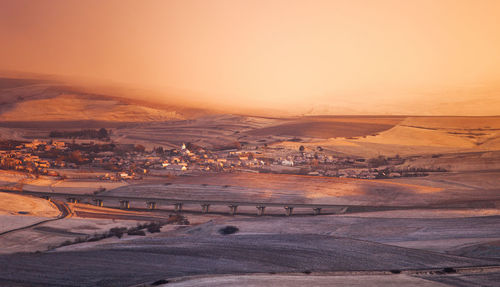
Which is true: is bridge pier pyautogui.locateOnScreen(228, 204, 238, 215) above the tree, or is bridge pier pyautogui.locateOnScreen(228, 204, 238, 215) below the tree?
below

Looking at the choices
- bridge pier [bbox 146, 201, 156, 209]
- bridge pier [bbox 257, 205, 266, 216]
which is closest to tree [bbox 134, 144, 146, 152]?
bridge pier [bbox 146, 201, 156, 209]

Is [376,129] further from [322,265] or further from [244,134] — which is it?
[322,265]

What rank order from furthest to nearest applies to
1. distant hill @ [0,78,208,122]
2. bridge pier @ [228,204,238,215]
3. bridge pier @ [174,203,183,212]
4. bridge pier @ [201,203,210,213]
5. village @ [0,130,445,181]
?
distant hill @ [0,78,208,122]
village @ [0,130,445,181]
bridge pier @ [174,203,183,212]
bridge pier @ [201,203,210,213]
bridge pier @ [228,204,238,215]

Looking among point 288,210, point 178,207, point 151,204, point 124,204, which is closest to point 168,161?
point 151,204

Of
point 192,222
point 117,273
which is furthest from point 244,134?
point 117,273

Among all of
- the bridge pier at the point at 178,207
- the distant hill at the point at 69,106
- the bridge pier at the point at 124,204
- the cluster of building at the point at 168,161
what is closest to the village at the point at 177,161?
the cluster of building at the point at 168,161

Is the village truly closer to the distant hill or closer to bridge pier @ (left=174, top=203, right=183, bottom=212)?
bridge pier @ (left=174, top=203, right=183, bottom=212)
